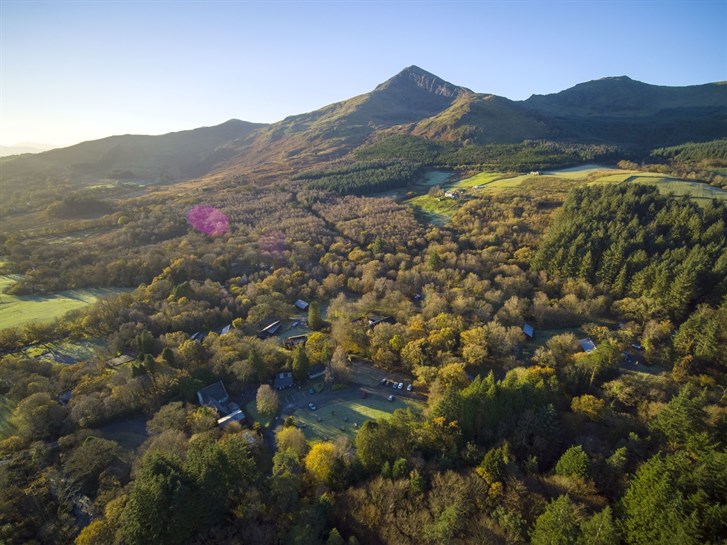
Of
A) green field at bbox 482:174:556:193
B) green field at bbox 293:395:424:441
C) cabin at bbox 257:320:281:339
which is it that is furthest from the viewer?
green field at bbox 482:174:556:193

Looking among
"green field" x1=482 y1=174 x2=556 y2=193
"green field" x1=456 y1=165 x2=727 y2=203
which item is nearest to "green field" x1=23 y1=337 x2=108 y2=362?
"green field" x1=456 y1=165 x2=727 y2=203

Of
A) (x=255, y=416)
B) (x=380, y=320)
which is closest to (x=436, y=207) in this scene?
(x=380, y=320)

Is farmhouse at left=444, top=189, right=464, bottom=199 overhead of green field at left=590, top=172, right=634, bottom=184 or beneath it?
beneath

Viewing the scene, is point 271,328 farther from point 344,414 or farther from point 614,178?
point 614,178

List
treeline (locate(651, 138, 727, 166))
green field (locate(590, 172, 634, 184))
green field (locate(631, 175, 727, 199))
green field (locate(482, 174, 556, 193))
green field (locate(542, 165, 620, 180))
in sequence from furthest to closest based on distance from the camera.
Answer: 1. treeline (locate(651, 138, 727, 166))
2. green field (locate(542, 165, 620, 180))
3. green field (locate(482, 174, 556, 193))
4. green field (locate(590, 172, 634, 184))
5. green field (locate(631, 175, 727, 199))

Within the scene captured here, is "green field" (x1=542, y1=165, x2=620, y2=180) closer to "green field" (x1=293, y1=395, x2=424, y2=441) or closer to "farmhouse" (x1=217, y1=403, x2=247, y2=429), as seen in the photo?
"green field" (x1=293, y1=395, x2=424, y2=441)

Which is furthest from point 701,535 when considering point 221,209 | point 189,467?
point 221,209

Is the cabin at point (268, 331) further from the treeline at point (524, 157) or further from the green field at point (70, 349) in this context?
the treeline at point (524, 157)
